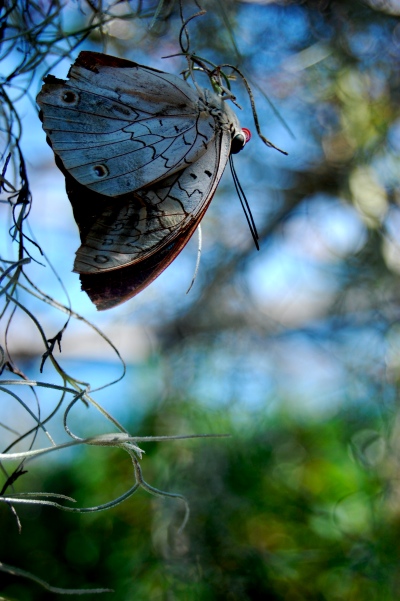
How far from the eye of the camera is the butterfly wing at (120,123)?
0.52 m

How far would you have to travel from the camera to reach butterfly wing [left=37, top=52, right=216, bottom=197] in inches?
20.4

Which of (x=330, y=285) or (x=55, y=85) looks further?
(x=330, y=285)

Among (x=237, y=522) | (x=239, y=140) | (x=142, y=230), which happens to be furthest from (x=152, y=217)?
(x=237, y=522)

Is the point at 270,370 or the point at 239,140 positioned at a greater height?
the point at 239,140

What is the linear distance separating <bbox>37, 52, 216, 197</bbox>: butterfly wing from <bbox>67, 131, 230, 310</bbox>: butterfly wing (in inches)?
0.5

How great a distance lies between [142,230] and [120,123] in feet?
0.36

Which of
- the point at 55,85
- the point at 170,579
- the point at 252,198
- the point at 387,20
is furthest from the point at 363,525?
the point at 55,85

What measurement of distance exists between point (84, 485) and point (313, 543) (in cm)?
80

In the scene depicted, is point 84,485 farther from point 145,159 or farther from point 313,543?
point 145,159

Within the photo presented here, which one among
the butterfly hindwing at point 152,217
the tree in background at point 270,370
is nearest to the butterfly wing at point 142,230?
the butterfly hindwing at point 152,217

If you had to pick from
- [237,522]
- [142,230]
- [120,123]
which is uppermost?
[120,123]

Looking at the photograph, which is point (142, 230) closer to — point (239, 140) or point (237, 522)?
point (239, 140)

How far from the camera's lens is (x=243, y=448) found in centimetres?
188

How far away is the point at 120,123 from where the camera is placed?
0.56m
